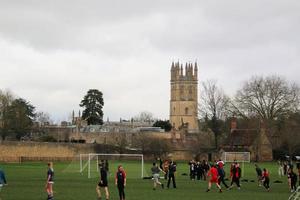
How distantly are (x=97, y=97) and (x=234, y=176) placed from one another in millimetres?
111128

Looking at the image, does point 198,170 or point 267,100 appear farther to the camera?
point 267,100

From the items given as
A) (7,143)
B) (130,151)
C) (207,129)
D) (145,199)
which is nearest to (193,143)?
(207,129)

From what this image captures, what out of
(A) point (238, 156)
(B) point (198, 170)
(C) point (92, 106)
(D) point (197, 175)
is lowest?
(D) point (197, 175)

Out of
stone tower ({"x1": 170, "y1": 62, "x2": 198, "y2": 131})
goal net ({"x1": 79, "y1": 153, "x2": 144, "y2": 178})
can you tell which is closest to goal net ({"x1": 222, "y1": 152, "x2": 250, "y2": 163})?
goal net ({"x1": 79, "y1": 153, "x2": 144, "y2": 178})

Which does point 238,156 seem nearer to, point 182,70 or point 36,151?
point 36,151

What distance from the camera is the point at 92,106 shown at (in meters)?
150

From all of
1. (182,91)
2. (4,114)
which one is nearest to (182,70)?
(182,91)

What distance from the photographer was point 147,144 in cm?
10469

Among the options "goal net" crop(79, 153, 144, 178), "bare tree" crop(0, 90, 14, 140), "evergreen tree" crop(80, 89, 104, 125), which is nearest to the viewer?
"goal net" crop(79, 153, 144, 178)

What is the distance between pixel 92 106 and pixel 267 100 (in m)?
60.1

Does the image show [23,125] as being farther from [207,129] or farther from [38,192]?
[38,192]

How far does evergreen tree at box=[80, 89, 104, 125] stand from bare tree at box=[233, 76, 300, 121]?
54186 mm

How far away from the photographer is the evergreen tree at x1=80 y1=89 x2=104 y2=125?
483 feet

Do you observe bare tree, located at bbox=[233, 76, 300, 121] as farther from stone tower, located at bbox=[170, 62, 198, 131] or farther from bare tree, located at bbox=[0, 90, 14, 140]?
stone tower, located at bbox=[170, 62, 198, 131]
